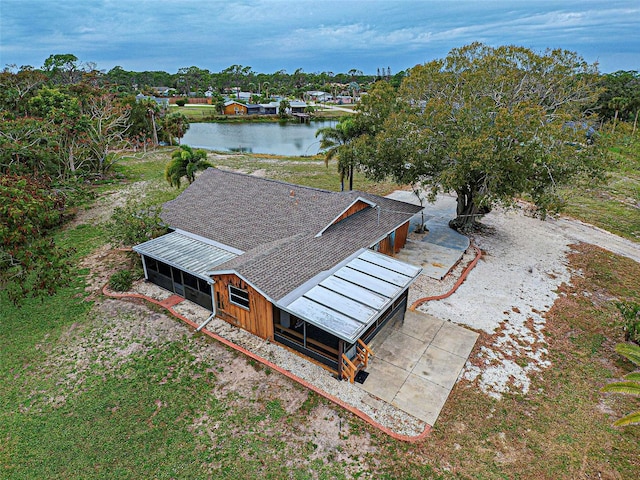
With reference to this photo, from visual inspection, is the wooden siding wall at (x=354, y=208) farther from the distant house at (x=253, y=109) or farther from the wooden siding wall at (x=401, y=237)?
the distant house at (x=253, y=109)

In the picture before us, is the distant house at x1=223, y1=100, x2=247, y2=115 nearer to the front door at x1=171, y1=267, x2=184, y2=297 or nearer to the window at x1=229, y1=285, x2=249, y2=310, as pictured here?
the front door at x1=171, y1=267, x2=184, y2=297

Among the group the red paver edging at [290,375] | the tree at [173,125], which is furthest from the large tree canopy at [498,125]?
the tree at [173,125]

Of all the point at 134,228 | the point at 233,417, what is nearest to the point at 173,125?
the point at 134,228

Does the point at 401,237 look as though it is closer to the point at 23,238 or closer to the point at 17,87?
the point at 23,238

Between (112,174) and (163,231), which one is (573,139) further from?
(112,174)

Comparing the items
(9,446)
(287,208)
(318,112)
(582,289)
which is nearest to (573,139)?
(582,289)

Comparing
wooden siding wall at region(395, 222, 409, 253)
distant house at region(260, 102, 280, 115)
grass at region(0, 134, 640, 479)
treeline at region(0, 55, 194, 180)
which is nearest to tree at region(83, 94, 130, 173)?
treeline at region(0, 55, 194, 180)

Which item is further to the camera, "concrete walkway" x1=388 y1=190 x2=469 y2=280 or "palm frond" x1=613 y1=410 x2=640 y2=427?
"concrete walkway" x1=388 y1=190 x2=469 y2=280
